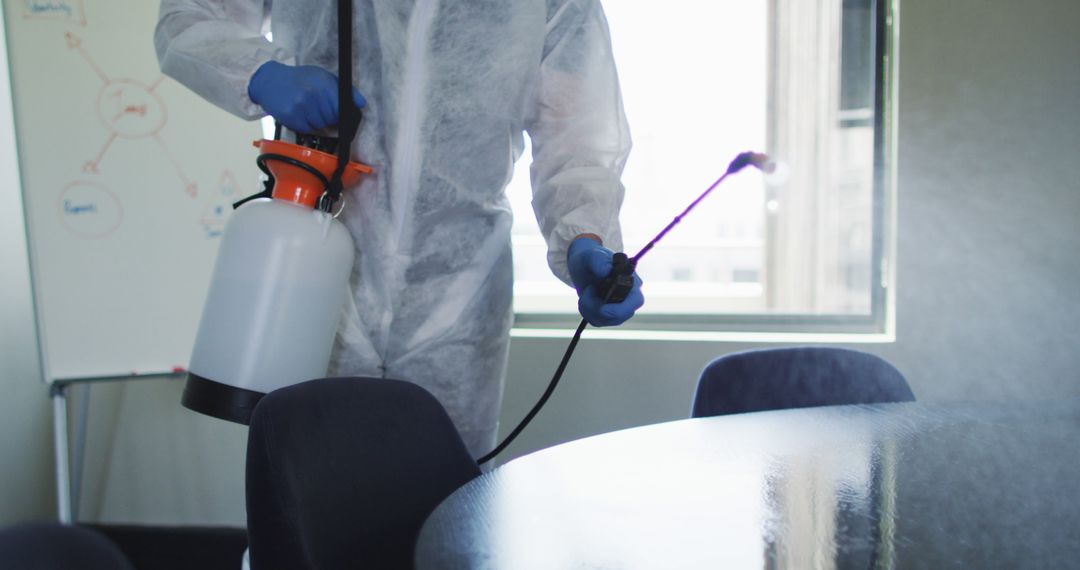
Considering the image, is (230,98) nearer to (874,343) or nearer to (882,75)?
(874,343)

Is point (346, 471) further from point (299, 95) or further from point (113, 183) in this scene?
point (113, 183)

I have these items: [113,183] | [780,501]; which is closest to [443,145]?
[780,501]

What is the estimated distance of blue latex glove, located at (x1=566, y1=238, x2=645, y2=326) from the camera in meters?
1.05

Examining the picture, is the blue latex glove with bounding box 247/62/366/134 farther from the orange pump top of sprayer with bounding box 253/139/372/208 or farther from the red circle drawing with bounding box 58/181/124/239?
the red circle drawing with bounding box 58/181/124/239

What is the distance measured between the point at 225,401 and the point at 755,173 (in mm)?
1779

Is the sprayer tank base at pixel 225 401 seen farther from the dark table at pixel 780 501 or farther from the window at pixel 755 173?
the window at pixel 755 173

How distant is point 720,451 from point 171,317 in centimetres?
150

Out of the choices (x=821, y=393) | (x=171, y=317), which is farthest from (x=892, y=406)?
(x=171, y=317)

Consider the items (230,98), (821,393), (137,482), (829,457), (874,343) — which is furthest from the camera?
(137,482)

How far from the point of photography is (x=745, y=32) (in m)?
2.29

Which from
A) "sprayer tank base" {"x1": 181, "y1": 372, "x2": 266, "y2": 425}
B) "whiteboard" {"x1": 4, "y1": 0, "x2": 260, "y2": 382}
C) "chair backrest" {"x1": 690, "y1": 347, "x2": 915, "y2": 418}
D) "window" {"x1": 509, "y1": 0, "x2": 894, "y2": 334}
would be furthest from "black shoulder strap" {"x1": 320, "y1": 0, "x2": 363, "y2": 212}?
"window" {"x1": 509, "y1": 0, "x2": 894, "y2": 334}

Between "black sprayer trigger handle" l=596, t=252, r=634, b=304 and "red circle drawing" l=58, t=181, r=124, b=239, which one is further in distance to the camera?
"red circle drawing" l=58, t=181, r=124, b=239

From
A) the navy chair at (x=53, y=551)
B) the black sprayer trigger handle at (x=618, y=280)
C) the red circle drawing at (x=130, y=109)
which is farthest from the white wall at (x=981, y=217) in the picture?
the navy chair at (x=53, y=551)

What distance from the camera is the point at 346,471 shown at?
81cm
